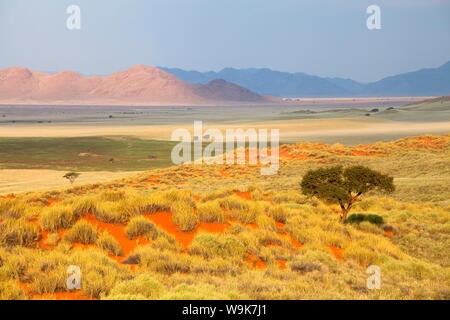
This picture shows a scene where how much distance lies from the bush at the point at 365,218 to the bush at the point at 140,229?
8568mm

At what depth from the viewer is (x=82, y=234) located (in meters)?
10.3

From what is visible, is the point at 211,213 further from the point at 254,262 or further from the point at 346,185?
the point at 346,185

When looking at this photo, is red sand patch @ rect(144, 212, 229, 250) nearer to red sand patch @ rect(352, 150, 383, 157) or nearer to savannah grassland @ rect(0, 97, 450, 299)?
savannah grassland @ rect(0, 97, 450, 299)

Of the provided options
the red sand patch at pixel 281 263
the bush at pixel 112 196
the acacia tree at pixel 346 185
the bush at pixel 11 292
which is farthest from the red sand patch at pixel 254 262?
the acacia tree at pixel 346 185

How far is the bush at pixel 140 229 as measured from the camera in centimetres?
1071

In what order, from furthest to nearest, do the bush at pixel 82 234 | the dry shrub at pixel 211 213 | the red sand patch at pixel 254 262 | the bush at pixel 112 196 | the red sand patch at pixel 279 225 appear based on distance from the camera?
the bush at pixel 112 196 → the red sand patch at pixel 279 225 → the dry shrub at pixel 211 213 → the bush at pixel 82 234 → the red sand patch at pixel 254 262

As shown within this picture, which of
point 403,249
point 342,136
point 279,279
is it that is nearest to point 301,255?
point 279,279

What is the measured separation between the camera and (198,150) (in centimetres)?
7338

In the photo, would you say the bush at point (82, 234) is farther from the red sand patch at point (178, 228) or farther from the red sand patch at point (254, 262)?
the red sand patch at point (254, 262)

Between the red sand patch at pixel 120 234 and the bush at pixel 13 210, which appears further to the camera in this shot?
the bush at pixel 13 210

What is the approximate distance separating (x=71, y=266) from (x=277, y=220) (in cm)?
739

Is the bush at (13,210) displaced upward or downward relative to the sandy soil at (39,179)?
upward

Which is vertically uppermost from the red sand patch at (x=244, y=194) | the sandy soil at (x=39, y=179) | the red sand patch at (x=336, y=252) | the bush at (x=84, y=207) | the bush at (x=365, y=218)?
the bush at (x=84, y=207)
